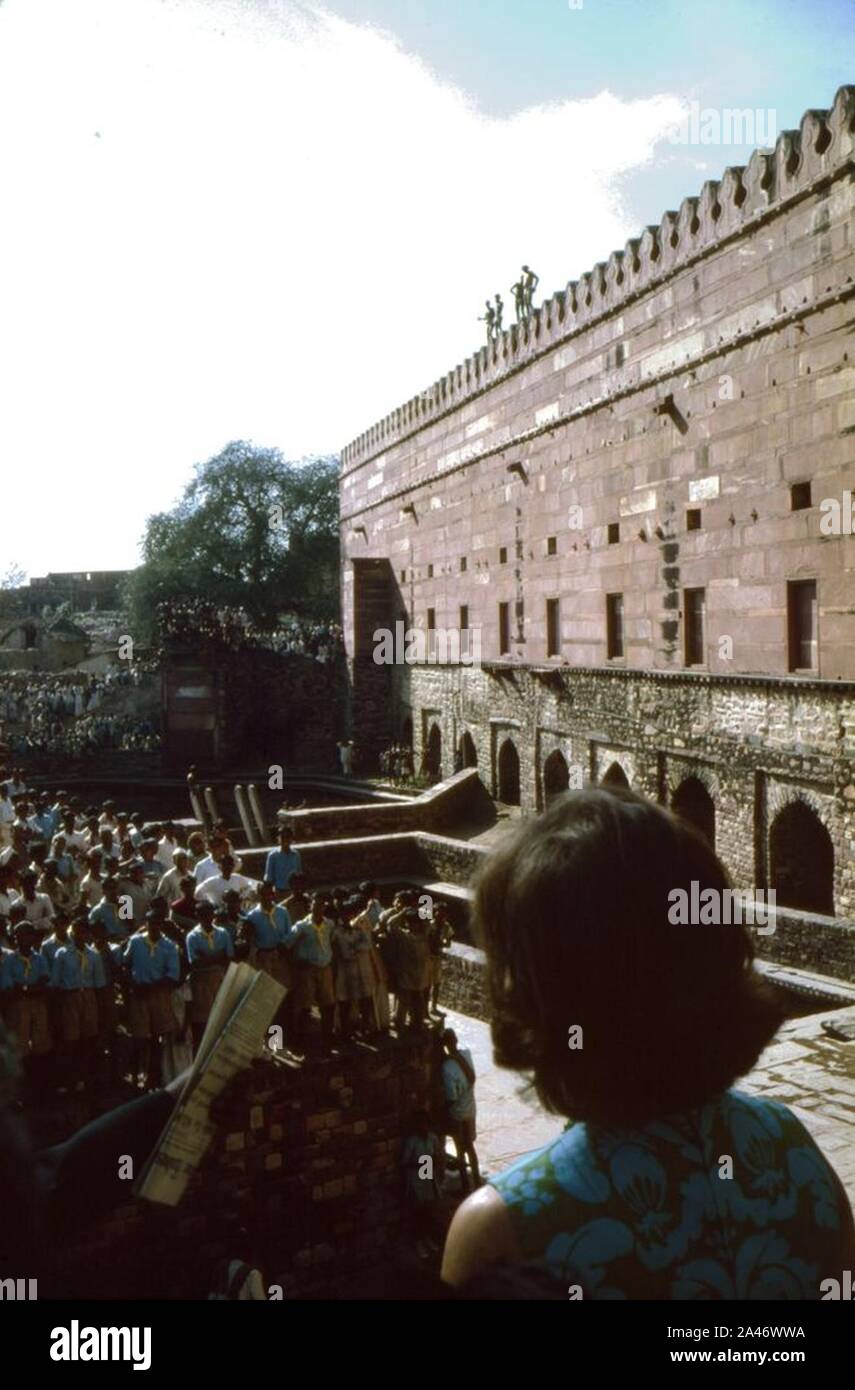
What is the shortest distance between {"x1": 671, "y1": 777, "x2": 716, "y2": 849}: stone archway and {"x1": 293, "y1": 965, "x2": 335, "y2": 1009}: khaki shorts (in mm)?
8650

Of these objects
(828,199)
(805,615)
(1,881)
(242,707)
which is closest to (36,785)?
(242,707)

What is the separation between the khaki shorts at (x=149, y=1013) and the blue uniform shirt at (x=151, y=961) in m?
0.09

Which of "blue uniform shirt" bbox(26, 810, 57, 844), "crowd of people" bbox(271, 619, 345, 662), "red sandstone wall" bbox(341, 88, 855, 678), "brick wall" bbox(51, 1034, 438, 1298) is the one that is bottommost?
"brick wall" bbox(51, 1034, 438, 1298)

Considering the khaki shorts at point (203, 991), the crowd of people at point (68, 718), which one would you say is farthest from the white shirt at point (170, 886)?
the crowd of people at point (68, 718)

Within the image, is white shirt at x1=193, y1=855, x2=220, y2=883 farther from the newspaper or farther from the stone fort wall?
the newspaper

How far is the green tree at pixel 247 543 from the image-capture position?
2032 inches

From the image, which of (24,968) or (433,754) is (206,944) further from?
(433,754)

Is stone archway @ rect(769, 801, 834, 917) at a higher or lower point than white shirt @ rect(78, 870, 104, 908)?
lower

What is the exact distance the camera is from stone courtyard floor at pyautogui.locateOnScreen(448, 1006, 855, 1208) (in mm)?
8258

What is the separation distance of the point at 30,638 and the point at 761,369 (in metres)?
44.8

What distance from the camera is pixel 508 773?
1003 inches

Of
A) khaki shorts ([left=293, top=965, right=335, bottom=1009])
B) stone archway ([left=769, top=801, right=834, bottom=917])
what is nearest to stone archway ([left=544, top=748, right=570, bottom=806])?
stone archway ([left=769, top=801, right=834, bottom=917])

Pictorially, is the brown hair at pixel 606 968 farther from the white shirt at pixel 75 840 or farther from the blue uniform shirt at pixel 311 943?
the white shirt at pixel 75 840
